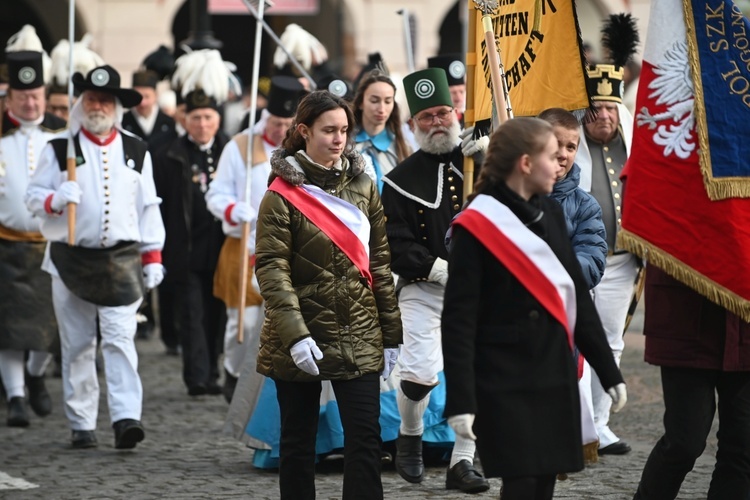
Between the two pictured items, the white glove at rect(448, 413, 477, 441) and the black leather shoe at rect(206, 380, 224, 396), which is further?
the black leather shoe at rect(206, 380, 224, 396)

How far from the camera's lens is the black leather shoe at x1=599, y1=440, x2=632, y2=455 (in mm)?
8586

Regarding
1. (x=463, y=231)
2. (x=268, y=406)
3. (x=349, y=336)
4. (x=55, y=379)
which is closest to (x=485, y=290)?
(x=463, y=231)

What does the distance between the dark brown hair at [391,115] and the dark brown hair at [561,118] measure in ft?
→ 6.67

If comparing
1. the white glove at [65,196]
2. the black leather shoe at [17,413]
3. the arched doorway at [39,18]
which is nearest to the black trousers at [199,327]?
the black leather shoe at [17,413]

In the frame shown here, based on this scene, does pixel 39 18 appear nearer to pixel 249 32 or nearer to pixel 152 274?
pixel 249 32

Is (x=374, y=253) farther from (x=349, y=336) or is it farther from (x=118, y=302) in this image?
(x=118, y=302)

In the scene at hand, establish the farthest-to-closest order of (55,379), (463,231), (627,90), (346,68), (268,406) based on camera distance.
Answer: (346,68)
(627,90)
(55,379)
(268,406)
(463,231)

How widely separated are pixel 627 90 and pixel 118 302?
10.8 metres

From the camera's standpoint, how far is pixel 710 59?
6199mm

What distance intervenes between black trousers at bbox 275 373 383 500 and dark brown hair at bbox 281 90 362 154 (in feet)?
3.37

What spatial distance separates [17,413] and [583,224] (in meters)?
4.70

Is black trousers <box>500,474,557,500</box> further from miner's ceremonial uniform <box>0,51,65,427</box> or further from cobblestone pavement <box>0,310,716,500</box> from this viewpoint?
miner's ceremonial uniform <box>0,51,65,427</box>

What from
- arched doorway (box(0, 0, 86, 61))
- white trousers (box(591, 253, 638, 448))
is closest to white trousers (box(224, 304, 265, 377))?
white trousers (box(591, 253, 638, 448))

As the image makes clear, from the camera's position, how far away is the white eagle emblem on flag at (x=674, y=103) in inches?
244
